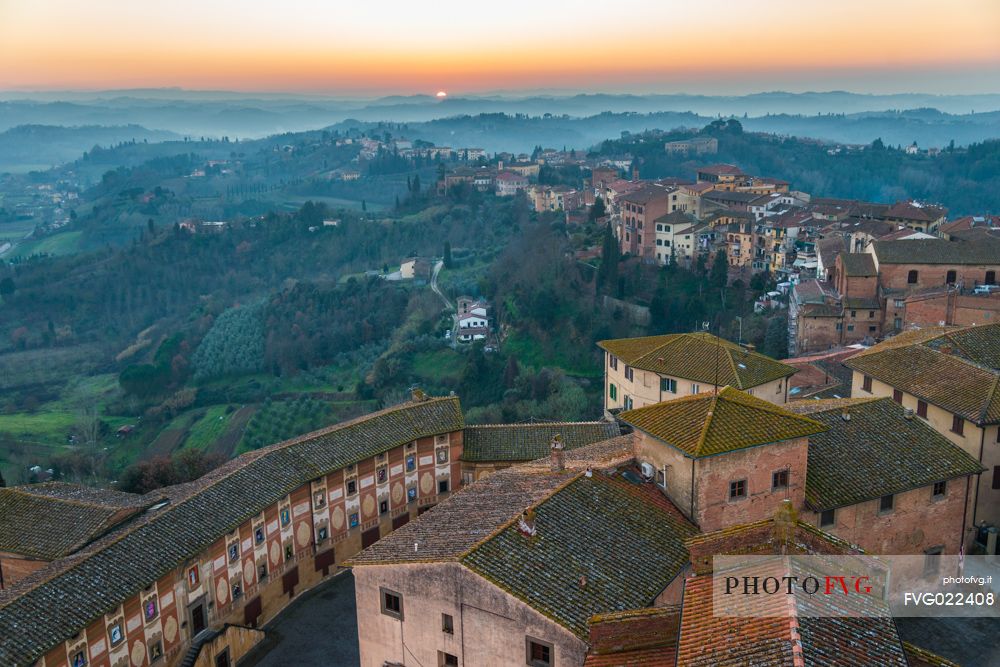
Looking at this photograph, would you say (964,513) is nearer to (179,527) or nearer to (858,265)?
(179,527)

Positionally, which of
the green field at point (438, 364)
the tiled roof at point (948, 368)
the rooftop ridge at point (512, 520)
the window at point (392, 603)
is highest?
the tiled roof at point (948, 368)

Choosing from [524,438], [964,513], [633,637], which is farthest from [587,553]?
[524,438]

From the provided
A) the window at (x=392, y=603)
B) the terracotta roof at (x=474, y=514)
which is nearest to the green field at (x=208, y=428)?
the terracotta roof at (x=474, y=514)

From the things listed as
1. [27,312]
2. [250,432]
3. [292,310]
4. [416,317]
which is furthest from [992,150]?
[27,312]

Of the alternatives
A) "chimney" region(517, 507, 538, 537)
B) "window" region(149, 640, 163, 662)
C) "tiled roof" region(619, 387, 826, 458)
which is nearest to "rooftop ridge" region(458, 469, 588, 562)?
"chimney" region(517, 507, 538, 537)

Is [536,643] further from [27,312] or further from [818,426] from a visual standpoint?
[27,312]

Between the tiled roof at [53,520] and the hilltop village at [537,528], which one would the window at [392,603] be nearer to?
the hilltop village at [537,528]
